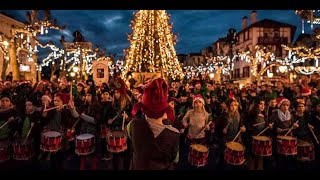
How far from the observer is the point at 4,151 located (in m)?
6.55

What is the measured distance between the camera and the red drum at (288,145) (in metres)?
6.66

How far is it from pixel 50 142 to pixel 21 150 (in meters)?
0.65

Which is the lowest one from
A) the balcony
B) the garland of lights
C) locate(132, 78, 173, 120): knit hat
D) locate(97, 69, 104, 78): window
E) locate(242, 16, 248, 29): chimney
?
locate(132, 78, 173, 120): knit hat

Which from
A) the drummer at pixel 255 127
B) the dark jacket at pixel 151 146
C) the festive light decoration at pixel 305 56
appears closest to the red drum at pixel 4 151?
the dark jacket at pixel 151 146

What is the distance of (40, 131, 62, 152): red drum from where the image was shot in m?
6.43

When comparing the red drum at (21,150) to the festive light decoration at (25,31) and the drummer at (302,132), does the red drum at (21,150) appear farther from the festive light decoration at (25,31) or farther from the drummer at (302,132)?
the festive light decoration at (25,31)

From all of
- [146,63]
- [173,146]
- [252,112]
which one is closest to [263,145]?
[252,112]

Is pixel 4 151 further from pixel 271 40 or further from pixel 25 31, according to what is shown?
pixel 271 40

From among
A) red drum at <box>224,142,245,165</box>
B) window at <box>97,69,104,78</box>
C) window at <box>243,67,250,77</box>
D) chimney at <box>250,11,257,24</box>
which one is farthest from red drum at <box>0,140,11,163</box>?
chimney at <box>250,11,257,24</box>

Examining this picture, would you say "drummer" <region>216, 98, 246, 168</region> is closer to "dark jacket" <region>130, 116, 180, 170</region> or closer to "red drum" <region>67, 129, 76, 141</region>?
"red drum" <region>67, 129, 76, 141</region>

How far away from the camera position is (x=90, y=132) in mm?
7031

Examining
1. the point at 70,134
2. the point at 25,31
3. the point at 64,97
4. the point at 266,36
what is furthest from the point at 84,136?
the point at 266,36

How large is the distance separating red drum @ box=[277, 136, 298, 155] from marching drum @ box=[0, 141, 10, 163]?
5596 millimetres

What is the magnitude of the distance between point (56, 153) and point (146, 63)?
40.9 ft
